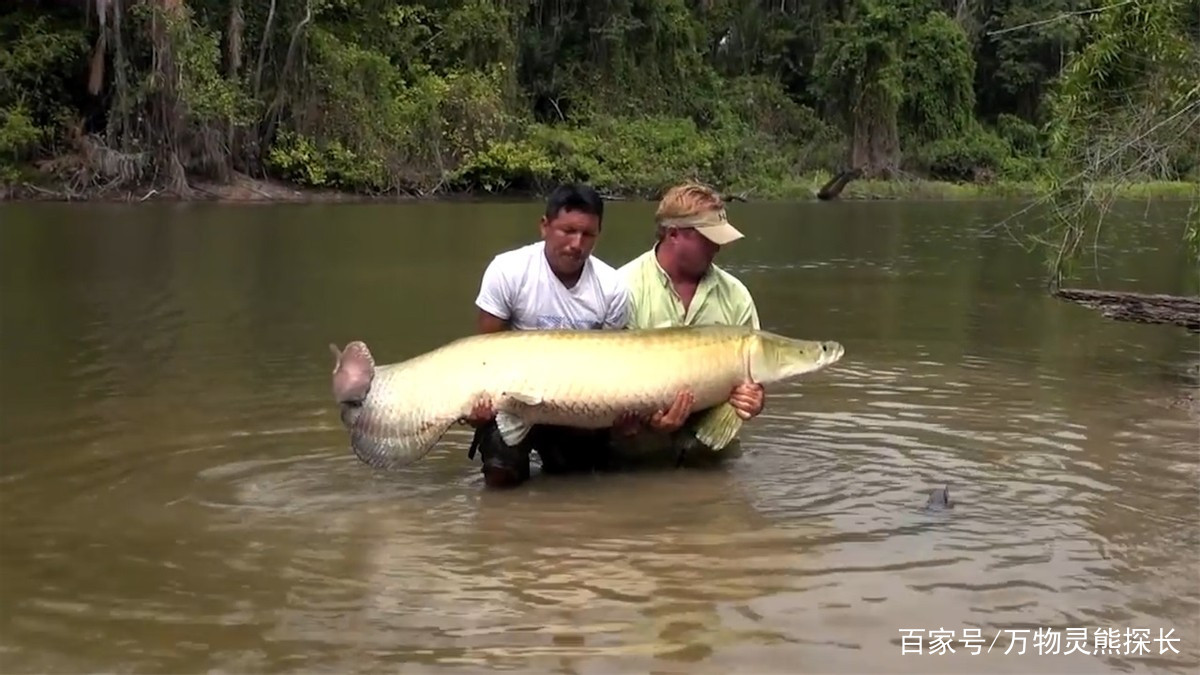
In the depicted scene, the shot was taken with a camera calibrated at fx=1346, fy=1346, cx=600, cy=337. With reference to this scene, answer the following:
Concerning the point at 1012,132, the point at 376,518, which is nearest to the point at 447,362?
the point at 376,518

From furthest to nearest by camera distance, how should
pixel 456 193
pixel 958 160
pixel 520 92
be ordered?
pixel 958 160 < pixel 520 92 < pixel 456 193

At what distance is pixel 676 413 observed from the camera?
15.3ft

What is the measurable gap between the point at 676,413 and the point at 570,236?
0.71 meters

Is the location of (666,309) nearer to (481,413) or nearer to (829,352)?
(829,352)

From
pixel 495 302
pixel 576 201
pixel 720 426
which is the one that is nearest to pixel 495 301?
pixel 495 302

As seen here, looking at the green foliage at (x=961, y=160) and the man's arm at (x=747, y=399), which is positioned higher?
the green foliage at (x=961, y=160)

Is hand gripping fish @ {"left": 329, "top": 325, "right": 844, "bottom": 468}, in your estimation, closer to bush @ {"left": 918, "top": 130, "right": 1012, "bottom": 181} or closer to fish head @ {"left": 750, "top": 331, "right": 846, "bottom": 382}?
fish head @ {"left": 750, "top": 331, "right": 846, "bottom": 382}

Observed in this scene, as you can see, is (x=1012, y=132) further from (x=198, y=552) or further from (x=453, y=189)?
(x=198, y=552)

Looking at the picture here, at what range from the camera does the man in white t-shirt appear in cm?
462

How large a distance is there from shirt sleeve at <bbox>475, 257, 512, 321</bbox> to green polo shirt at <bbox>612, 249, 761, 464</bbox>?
0.48 metres

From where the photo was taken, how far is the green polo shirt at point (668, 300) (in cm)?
505

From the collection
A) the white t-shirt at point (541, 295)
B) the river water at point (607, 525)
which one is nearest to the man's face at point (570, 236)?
the white t-shirt at point (541, 295)

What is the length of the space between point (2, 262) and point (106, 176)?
44.7 ft

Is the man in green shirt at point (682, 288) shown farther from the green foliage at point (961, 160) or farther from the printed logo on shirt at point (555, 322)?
the green foliage at point (961, 160)
